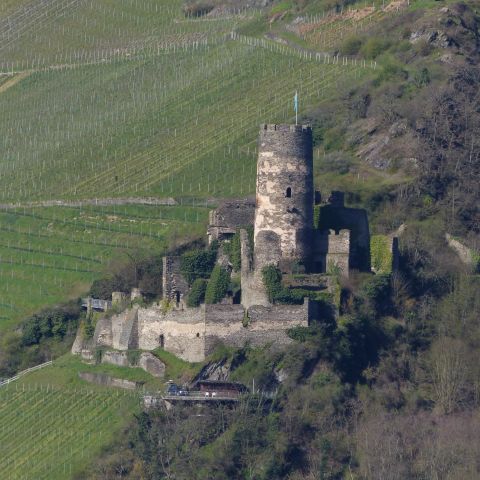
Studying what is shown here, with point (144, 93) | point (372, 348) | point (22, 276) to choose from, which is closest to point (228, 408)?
point (372, 348)

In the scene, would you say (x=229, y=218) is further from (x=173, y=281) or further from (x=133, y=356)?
(x=133, y=356)

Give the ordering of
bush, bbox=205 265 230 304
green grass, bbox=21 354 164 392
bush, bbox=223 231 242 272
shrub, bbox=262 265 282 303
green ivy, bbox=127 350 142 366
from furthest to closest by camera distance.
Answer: bush, bbox=223 231 242 272 < green ivy, bbox=127 350 142 366 < bush, bbox=205 265 230 304 < green grass, bbox=21 354 164 392 < shrub, bbox=262 265 282 303

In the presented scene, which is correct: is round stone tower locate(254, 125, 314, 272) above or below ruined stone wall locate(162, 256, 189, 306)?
above

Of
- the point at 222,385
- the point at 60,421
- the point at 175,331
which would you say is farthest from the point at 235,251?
the point at 60,421

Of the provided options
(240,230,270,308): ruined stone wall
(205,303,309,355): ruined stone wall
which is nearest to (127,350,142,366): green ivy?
(205,303,309,355): ruined stone wall

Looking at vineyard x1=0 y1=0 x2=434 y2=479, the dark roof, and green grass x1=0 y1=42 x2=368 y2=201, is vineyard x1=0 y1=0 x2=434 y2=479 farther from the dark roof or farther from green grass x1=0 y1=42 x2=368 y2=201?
the dark roof
